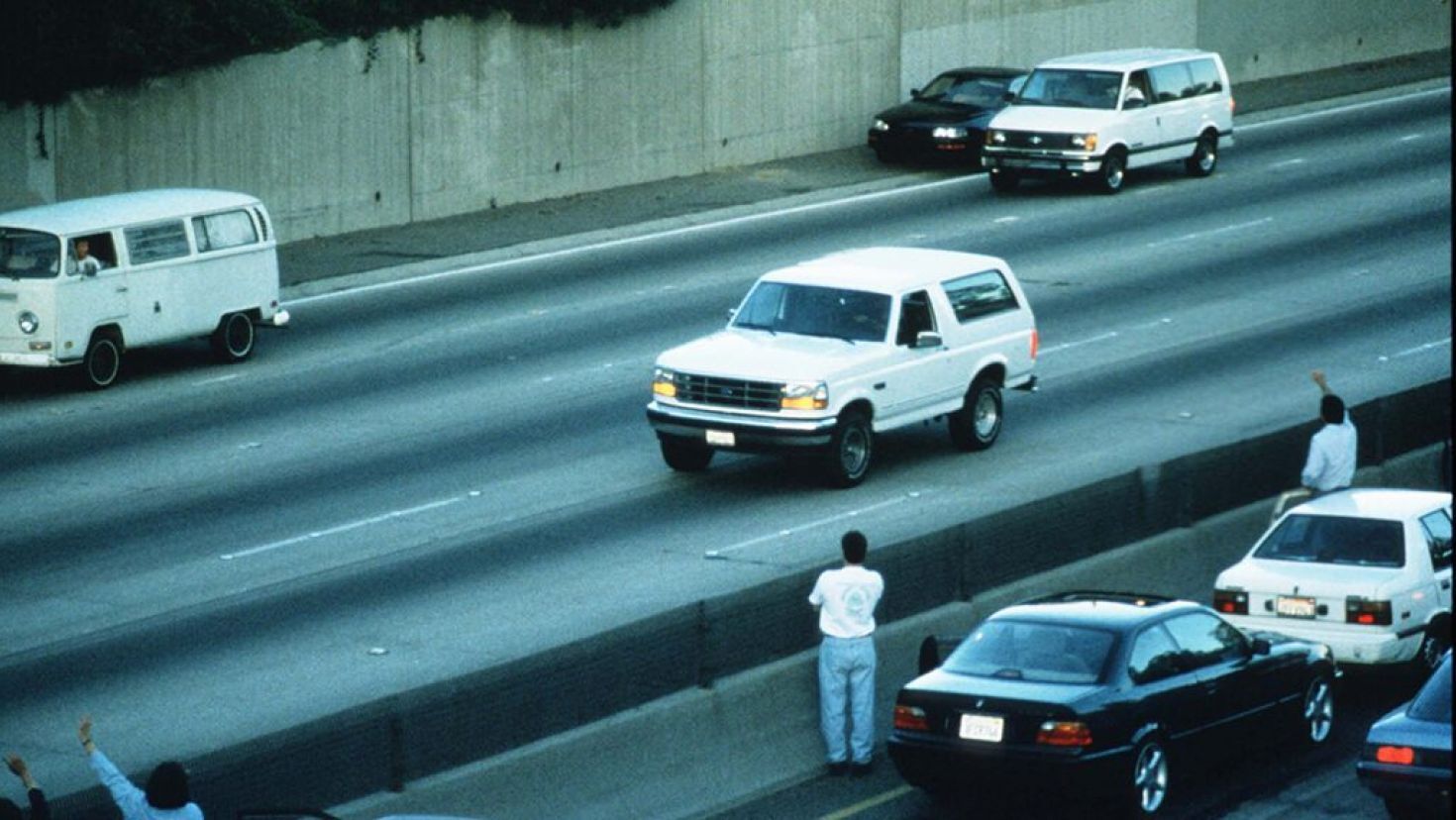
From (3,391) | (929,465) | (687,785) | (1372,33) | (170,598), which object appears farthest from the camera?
(1372,33)

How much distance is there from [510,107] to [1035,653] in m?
26.3

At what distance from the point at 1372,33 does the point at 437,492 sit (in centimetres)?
3932

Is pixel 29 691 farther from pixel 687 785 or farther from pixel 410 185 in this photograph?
pixel 410 185

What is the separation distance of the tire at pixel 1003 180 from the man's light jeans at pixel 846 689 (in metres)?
25.3

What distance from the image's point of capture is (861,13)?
47.6 metres

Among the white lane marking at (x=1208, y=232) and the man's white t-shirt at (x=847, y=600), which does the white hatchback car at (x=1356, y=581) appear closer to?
the man's white t-shirt at (x=847, y=600)

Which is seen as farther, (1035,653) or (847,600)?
(847,600)

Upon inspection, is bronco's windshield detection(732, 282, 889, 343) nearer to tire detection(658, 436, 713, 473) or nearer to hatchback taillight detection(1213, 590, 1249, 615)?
tire detection(658, 436, 713, 473)

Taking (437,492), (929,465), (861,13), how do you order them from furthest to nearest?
(861,13) < (929,465) < (437,492)

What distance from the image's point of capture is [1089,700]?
15648 mm

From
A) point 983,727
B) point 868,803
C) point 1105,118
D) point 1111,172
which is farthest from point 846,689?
point 1111,172

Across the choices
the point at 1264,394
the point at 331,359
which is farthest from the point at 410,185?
the point at 1264,394

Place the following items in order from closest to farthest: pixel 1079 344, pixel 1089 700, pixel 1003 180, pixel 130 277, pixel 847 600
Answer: pixel 1089 700
pixel 847 600
pixel 130 277
pixel 1079 344
pixel 1003 180

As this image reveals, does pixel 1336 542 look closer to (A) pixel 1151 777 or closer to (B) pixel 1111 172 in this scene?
(A) pixel 1151 777
